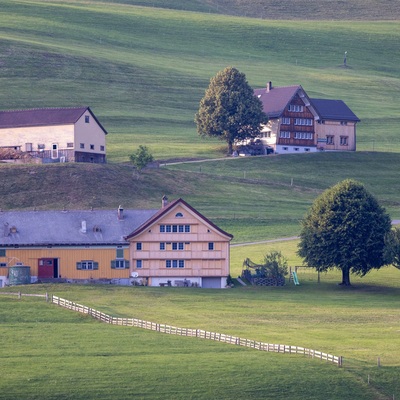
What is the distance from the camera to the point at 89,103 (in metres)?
181

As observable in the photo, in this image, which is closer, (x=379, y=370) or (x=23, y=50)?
(x=379, y=370)

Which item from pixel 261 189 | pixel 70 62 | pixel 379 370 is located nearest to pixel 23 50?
pixel 70 62

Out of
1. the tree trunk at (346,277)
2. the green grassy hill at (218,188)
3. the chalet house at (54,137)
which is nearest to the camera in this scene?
the tree trunk at (346,277)

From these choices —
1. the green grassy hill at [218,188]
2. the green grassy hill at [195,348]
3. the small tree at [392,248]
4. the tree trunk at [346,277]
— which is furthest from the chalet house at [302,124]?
the green grassy hill at [195,348]

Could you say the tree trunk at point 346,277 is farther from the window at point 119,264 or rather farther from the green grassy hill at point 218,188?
the window at point 119,264

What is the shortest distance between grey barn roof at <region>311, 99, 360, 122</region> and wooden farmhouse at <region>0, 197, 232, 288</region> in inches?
2671

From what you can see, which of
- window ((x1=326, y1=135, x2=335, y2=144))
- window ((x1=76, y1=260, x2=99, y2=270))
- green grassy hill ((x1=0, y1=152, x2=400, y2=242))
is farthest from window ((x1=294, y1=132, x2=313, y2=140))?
window ((x1=76, y1=260, x2=99, y2=270))

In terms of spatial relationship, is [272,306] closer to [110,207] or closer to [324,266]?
[324,266]

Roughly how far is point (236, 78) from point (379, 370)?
93770 mm

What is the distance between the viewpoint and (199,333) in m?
76.4

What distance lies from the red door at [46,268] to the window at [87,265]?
2068mm

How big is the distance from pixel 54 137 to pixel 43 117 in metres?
3.52

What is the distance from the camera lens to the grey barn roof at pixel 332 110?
546 feet

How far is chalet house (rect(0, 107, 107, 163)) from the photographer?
454ft
